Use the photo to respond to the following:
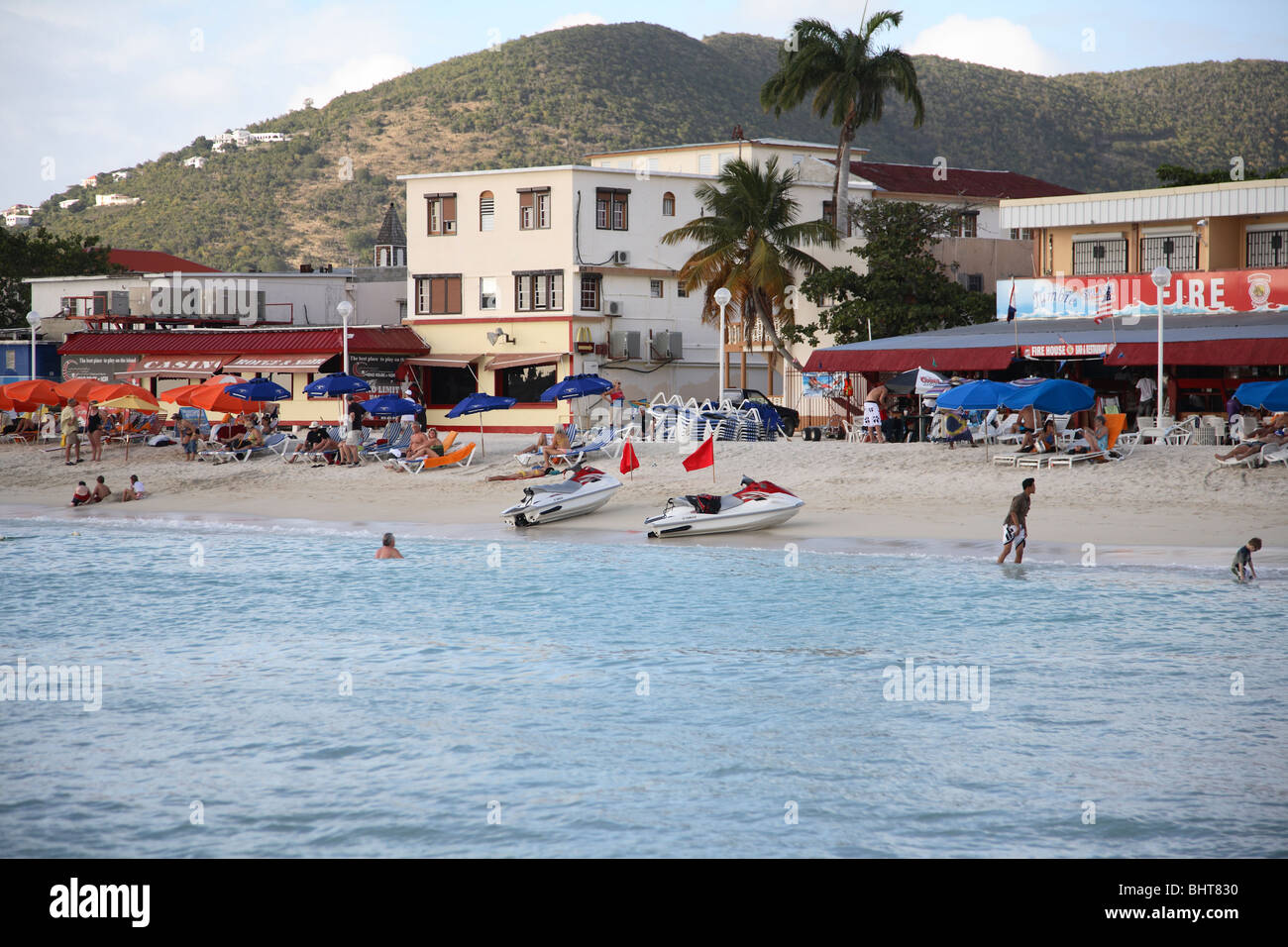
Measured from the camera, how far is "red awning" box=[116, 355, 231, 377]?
47.9 meters

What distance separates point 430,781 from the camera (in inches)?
465

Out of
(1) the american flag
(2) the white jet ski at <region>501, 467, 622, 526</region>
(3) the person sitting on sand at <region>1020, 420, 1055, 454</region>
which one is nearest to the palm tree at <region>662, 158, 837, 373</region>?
(1) the american flag

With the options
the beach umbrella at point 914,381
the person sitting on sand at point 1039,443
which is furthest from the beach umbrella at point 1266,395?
the beach umbrella at point 914,381

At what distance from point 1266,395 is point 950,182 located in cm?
4234

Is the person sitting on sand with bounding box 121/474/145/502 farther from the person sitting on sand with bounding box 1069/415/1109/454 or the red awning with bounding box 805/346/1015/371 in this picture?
the person sitting on sand with bounding box 1069/415/1109/454

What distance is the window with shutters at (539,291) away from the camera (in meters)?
46.1

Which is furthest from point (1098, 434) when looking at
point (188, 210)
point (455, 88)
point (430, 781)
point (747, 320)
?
point (455, 88)

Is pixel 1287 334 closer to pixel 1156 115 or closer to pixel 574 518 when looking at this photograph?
pixel 574 518

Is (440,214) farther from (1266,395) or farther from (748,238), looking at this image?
(1266,395)

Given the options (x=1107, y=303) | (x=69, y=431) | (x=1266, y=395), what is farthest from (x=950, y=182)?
(x=69, y=431)

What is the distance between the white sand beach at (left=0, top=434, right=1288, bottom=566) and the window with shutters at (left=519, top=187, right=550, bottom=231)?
1284 cm

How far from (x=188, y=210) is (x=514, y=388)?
65.4 m

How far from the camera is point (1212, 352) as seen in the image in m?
29.2

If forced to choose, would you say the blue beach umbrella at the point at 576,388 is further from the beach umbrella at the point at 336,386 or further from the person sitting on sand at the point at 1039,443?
the person sitting on sand at the point at 1039,443
